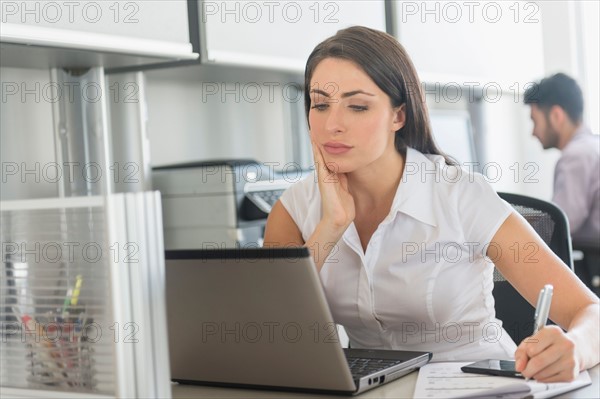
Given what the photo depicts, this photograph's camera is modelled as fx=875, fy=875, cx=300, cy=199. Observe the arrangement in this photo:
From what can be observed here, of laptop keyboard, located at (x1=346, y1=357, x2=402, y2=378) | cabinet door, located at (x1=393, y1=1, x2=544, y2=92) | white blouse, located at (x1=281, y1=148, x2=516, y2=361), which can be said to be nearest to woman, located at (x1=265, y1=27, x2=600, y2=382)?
white blouse, located at (x1=281, y1=148, x2=516, y2=361)

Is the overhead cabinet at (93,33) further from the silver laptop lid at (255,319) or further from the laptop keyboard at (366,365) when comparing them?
the laptop keyboard at (366,365)

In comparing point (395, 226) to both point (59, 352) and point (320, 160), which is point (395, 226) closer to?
point (320, 160)

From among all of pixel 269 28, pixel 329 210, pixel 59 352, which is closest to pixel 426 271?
pixel 329 210

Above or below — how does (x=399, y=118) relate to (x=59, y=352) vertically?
above

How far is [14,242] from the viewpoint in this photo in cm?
104

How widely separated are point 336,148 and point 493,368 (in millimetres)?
605

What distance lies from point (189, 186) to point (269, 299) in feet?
4.31

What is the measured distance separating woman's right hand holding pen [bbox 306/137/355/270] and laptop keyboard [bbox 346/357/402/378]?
0.35m

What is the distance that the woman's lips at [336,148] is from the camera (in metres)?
1.64

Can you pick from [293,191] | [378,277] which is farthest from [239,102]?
[378,277]

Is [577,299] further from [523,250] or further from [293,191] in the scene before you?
[293,191]

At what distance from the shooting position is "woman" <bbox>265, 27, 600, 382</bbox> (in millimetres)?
1571

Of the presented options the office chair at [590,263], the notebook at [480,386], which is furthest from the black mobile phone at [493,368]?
the office chair at [590,263]

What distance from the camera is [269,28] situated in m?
2.34
